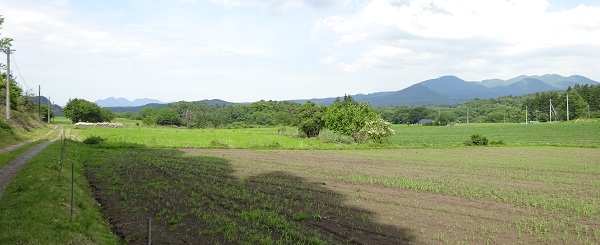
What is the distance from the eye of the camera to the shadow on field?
10484 mm

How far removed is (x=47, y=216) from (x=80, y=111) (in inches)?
4841

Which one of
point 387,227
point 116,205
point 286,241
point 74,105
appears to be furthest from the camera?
point 74,105

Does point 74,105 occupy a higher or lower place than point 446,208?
higher

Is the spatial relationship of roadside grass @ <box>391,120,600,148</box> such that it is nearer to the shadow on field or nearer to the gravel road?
the shadow on field

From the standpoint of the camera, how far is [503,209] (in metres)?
14.3

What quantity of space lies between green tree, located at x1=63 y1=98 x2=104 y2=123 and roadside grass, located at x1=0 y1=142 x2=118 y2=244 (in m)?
115

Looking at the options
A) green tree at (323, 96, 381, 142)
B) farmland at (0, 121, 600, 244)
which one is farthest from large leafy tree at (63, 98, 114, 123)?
farmland at (0, 121, 600, 244)

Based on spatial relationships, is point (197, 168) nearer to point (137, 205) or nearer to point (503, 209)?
point (137, 205)

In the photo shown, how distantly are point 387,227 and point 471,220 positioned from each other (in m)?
3.19

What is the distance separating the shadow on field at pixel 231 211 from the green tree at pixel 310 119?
4980 centimetres

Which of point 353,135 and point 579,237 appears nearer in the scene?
point 579,237

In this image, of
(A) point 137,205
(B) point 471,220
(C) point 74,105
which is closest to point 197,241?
(A) point 137,205

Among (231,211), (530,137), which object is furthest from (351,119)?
(231,211)

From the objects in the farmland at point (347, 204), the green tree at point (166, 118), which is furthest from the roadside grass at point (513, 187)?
the green tree at point (166, 118)
